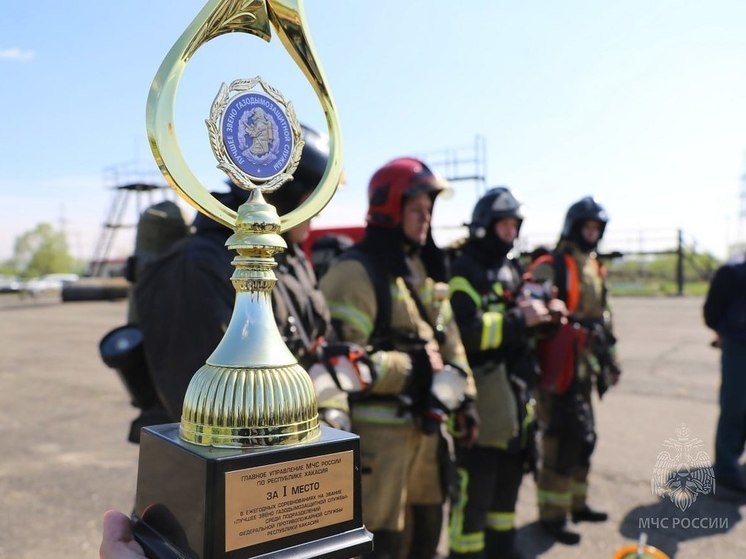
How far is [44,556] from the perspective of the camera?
362 centimetres

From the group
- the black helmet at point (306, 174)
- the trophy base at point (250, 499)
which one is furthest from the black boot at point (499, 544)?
the trophy base at point (250, 499)

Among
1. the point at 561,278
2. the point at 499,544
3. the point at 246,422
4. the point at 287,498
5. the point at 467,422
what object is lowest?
the point at 499,544

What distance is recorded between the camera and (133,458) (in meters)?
5.43

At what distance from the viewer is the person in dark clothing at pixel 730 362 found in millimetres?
4484

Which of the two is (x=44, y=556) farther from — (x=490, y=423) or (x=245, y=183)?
(x=245, y=183)

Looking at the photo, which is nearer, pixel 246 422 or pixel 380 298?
pixel 246 422

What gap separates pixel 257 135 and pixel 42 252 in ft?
211

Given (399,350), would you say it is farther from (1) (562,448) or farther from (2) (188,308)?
(1) (562,448)

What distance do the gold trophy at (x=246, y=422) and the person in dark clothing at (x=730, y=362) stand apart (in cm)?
427

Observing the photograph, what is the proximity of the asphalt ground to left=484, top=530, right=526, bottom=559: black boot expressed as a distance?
341 mm

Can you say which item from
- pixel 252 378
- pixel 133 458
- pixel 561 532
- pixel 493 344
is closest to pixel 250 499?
pixel 252 378

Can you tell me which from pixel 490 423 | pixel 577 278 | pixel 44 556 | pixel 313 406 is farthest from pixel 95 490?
pixel 313 406

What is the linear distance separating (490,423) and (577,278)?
1.59 meters

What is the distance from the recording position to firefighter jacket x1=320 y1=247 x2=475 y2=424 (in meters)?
2.52
